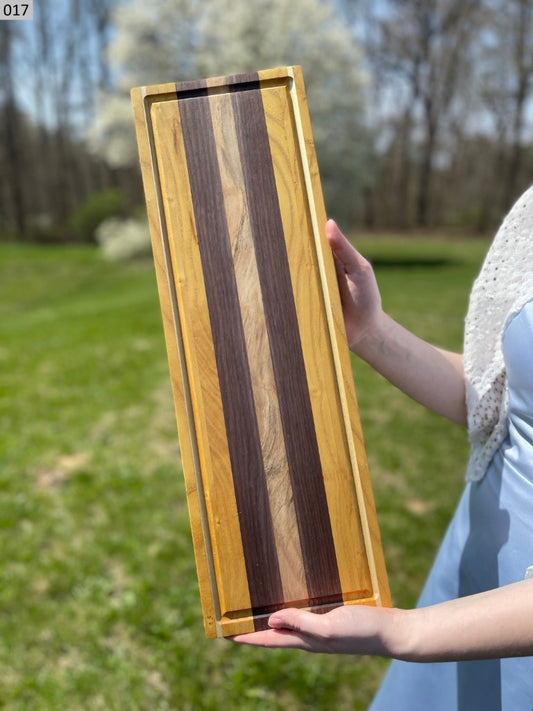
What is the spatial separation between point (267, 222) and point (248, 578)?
26.9 inches

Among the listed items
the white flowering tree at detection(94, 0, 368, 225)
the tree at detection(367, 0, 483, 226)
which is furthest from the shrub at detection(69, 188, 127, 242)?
the tree at detection(367, 0, 483, 226)

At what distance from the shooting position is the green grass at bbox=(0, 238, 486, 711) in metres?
2.76

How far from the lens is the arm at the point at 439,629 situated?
0.95 m

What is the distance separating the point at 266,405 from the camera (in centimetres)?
120

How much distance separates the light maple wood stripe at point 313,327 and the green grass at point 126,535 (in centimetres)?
189

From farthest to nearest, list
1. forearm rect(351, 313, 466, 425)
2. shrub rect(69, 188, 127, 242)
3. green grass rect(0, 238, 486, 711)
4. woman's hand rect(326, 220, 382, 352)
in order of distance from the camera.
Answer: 1. shrub rect(69, 188, 127, 242)
2. green grass rect(0, 238, 486, 711)
3. forearm rect(351, 313, 466, 425)
4. woman's hand rect(326, 220, 382, 352)

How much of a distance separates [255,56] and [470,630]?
707 inches

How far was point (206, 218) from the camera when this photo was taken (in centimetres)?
120

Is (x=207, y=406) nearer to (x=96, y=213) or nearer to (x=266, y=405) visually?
(x=266, y=405)

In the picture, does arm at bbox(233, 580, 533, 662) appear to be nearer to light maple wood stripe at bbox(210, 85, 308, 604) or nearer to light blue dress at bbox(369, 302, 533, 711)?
light maple wood stripe at bbox(210, 85, 308, 604)

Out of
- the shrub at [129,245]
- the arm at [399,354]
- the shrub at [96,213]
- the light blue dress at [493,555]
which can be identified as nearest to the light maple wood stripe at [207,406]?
the arm at [399,354]

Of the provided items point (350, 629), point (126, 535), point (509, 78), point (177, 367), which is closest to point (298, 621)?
point (350, 629)

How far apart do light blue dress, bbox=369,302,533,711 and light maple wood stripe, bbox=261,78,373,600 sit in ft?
1.06

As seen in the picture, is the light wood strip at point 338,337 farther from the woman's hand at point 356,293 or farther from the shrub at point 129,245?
the shrub at point 129,245
